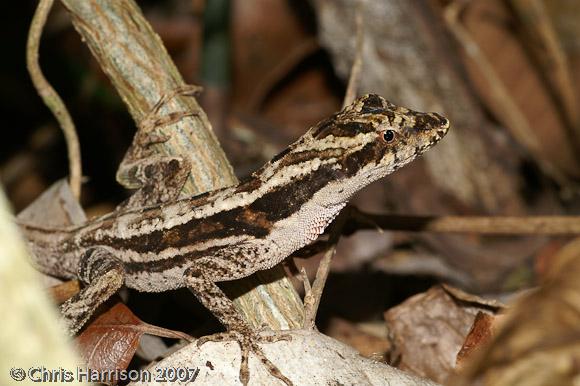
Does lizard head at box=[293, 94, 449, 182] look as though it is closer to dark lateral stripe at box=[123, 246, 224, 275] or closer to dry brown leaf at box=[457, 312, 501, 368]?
dark lateral stripe at box=[123, 246, 224, 275]

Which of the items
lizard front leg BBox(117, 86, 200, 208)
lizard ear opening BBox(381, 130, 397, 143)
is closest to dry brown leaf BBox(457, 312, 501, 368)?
lizard ear opening BBox(381, 130, 397, 143)

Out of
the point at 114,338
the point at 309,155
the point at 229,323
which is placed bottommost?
the point at 229,323

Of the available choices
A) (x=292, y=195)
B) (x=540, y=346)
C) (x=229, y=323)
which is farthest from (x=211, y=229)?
(x=540, y=346)

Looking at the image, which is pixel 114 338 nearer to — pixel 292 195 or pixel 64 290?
pixel 64 290

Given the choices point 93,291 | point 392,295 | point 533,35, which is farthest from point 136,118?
point 533,35

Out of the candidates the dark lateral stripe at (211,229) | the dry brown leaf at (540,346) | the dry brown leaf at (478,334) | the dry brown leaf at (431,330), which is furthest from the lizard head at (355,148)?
the dry brown leaf at (540,346)

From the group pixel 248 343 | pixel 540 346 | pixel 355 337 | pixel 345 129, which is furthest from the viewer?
pixel 355 337

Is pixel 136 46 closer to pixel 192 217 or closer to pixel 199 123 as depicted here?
pixel 199 123
